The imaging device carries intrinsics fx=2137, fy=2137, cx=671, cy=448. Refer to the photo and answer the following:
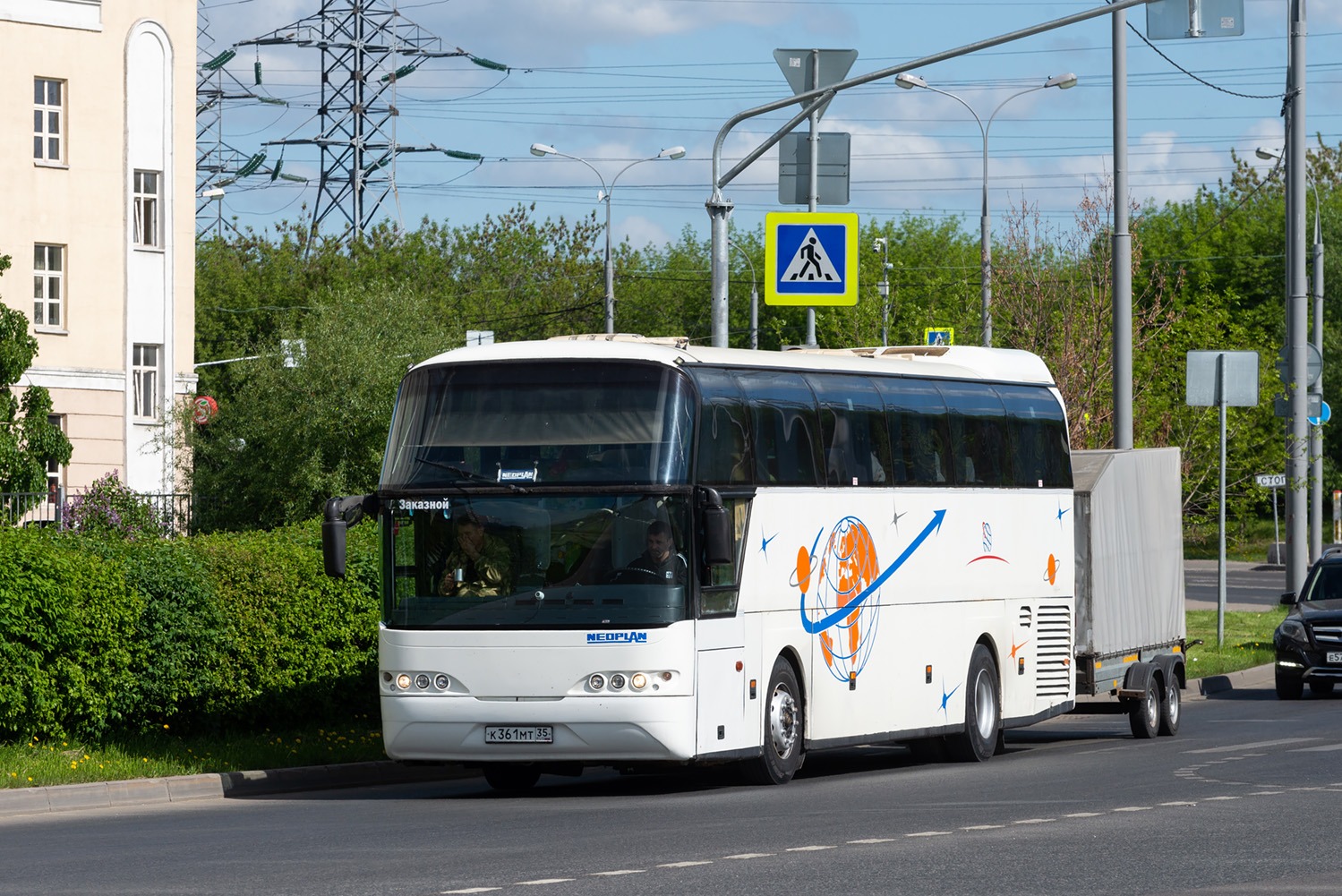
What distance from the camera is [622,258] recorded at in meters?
107

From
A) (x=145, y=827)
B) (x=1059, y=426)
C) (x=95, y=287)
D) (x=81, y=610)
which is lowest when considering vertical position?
(x=145, y=827)

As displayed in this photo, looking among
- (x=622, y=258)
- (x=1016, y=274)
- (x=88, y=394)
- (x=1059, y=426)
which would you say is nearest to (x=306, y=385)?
(x=88, y=394)

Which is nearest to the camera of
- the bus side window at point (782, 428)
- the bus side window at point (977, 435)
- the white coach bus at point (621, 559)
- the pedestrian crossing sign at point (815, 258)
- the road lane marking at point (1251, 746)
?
the white coach bus at point (621, 559)

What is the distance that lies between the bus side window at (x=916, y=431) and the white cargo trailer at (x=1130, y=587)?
243cm

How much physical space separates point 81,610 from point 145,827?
346 cm

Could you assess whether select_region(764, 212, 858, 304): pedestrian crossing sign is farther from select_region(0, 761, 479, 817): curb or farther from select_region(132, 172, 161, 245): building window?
select_region(132, 172, 161, 245): building window

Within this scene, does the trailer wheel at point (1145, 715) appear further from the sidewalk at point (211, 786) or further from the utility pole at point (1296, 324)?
the utility pole at point (1296, 324)

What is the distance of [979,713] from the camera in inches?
764

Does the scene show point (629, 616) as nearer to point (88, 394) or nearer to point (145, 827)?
point (145, 827)

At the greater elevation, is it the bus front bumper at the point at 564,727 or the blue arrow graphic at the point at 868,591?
the blue arrow graphic at the point at 868,591

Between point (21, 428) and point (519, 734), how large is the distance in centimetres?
2465

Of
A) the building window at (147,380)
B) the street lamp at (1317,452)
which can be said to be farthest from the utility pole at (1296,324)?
the building window at (147,380)

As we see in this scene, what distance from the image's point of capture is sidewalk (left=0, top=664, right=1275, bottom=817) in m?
15.0

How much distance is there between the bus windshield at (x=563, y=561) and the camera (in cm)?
1523
